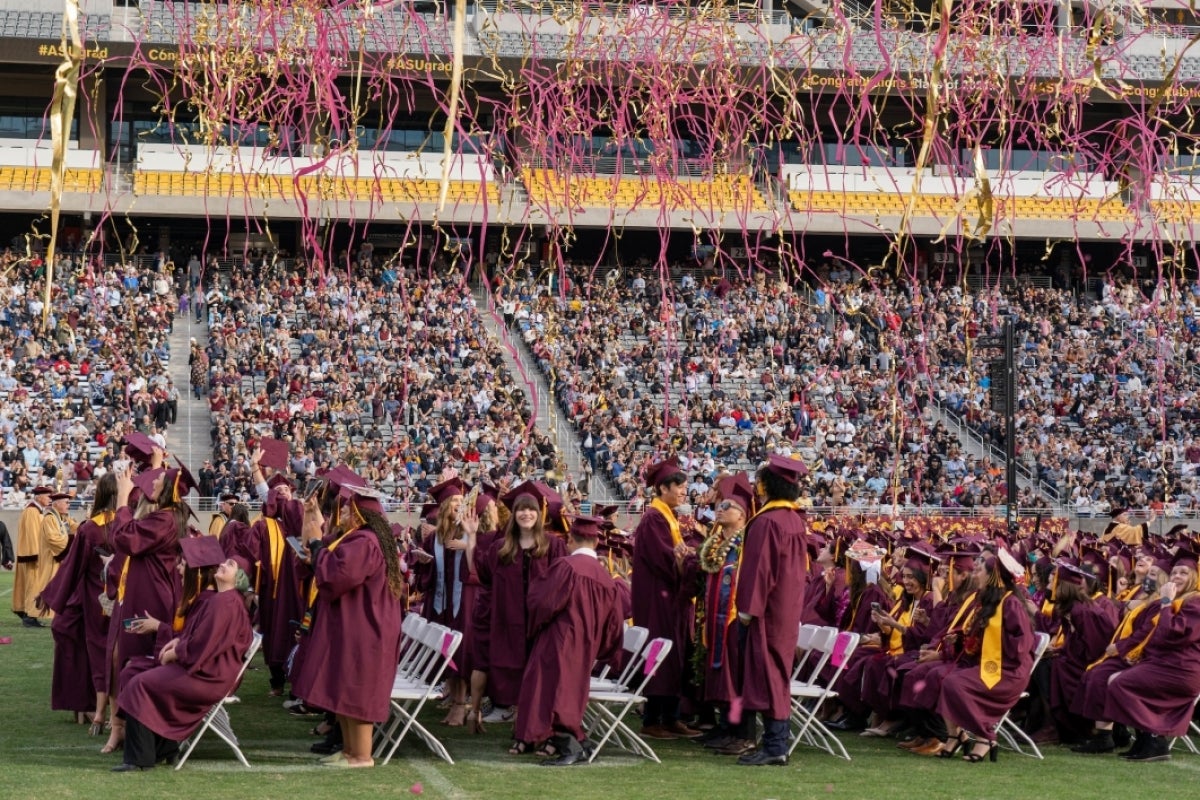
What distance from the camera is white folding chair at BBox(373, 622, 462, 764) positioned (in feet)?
30.3

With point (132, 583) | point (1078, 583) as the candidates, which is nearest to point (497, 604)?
point (132, 583)

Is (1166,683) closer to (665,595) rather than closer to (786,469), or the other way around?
(786,469)

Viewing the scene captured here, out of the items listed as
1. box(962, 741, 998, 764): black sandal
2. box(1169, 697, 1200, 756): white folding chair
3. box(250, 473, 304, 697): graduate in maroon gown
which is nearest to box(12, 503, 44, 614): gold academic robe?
box(250, 473, 304, 697): graduate in maroon gown

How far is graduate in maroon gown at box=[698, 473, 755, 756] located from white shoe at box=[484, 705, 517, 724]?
1.46 meters

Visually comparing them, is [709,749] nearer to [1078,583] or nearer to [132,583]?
[1078,583]

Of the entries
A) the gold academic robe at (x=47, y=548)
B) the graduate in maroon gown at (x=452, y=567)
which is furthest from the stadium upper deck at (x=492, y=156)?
the graduate in maroon gown at (x=452, y=567)

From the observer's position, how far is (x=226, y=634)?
9.02 m

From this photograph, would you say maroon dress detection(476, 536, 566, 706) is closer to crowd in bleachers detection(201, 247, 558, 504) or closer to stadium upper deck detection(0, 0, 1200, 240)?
crowd in bleachers detection(201, 247, 558, 504)

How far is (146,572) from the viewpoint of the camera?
9.83 metres

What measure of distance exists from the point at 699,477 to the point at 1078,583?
15.0m

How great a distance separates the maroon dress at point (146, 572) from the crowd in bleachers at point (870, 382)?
1572 centimetres

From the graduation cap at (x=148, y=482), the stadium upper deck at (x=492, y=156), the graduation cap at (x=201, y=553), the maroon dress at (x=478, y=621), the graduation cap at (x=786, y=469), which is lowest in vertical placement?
the maroon dress at (x=478, y=621)

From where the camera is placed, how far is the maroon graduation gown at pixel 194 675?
886 cm

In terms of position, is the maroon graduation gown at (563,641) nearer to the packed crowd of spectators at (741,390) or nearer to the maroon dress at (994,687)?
the maroon dress at (994,687)
